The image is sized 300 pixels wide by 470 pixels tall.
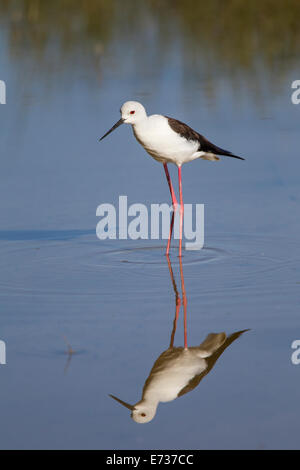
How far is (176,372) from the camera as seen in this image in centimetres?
420

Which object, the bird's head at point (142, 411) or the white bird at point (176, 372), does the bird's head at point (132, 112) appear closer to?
the white bird at point (176, 372)

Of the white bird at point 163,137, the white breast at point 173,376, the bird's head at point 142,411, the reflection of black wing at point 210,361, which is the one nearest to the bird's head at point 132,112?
the white bird at point 163,137

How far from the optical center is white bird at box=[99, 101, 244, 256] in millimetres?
6559

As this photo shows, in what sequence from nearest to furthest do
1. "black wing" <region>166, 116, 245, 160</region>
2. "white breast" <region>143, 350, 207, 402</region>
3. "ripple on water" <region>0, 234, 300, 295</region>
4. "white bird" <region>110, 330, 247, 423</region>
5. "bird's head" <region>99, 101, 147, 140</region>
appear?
1. "white bird" <region>110, 330, 247, 423</region>
2. "white breast" <region>143, 350, 207, 402</region>
3. "ripple on water" <region>0, 234, 300, 295</region>
4. "bird's head" <region>99, 101, 147, 140</region>
5. "black wing" <region>166, 116, 245, 160</region>

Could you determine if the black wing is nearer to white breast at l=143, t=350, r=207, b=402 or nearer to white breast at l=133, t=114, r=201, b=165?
white breast at l=133, t=114, r=201, b=165

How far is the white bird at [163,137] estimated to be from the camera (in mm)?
6559

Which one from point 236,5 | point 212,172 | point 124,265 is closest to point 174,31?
point 236,5

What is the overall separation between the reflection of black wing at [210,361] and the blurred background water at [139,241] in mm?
36

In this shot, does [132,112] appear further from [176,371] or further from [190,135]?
[176,371]

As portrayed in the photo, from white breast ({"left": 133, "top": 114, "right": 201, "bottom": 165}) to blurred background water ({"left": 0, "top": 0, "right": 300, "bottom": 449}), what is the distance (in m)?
0.48

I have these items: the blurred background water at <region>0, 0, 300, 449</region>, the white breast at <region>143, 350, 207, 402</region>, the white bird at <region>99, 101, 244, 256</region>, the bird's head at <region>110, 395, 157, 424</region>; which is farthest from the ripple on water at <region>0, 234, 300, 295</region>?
the bird's head at <region>110, 395, 157, 424</region>

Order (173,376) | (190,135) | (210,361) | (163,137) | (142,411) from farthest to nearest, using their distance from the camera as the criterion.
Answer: (190,135) → (163,137) → (210,361) → (173,376) → (142,411)

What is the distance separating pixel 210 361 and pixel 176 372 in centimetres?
19

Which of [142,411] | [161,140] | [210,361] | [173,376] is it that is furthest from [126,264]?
[142,411]
